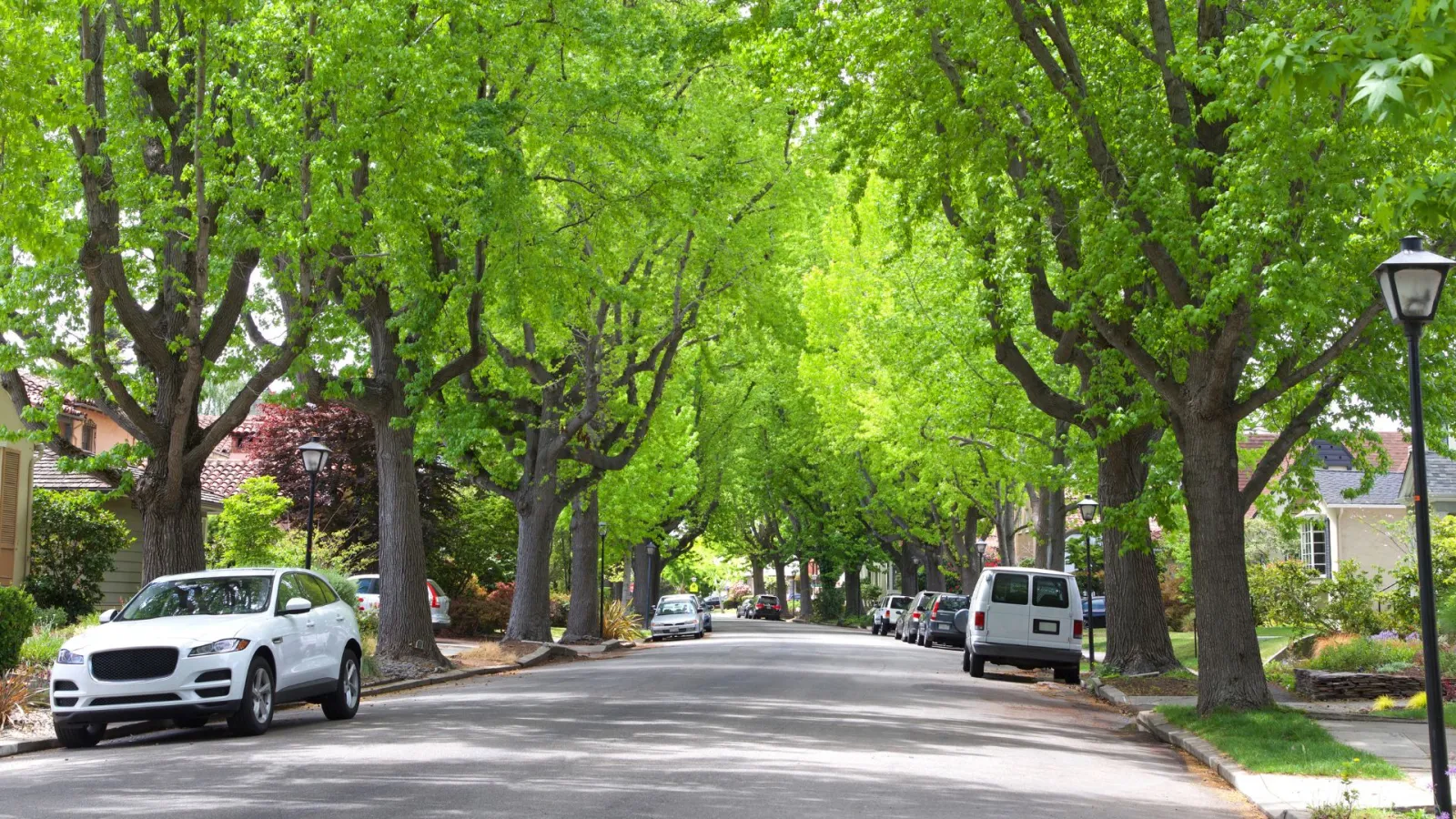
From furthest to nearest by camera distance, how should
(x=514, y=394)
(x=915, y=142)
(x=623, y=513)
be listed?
(x=623, y=513), (x=514, y=394), (x=915, y=142)

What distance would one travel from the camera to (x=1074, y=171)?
1644 cm

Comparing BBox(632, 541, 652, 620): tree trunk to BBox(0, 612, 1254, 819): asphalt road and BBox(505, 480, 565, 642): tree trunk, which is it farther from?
BBox(0, 612, 1254, 819): asphalt road

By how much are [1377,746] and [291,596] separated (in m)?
11.1

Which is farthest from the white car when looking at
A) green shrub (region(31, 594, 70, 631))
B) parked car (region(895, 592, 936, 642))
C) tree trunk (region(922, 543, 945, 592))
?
tree trunk (region(922, 543, 945, 592))

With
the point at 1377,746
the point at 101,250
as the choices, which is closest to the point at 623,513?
the point at 101,250

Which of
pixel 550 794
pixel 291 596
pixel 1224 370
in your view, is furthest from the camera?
pixel 1224 370

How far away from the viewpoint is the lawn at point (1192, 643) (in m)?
30.0

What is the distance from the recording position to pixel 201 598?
15289mm

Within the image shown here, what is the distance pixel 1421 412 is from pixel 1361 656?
13.3 m

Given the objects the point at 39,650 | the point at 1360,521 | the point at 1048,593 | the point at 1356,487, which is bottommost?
the point at 39,650

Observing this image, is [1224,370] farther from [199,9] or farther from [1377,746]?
[199,9]

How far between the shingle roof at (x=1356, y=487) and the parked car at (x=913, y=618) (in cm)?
1308

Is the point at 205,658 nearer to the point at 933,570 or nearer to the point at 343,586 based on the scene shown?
the point at 343,586

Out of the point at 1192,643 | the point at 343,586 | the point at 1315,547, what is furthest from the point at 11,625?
the point at 1315,547
